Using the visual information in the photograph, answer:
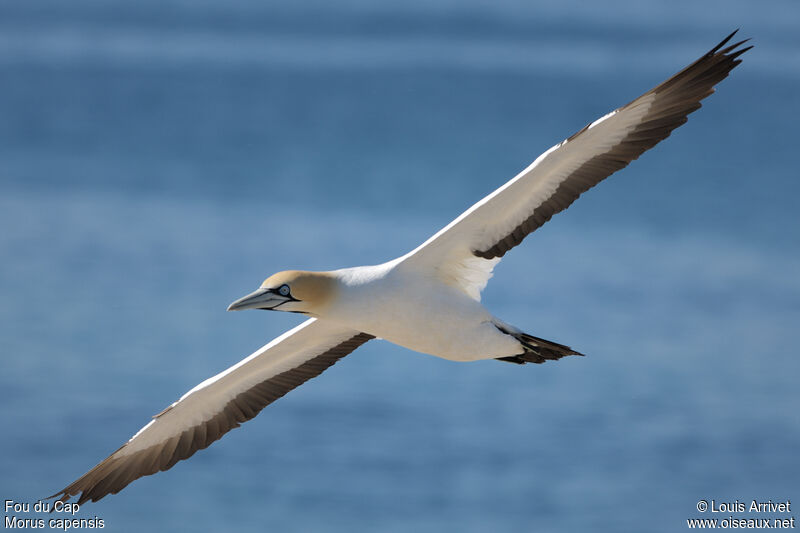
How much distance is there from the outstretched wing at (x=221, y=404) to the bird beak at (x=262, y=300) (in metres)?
0.85

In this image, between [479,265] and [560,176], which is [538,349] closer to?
[479,265]

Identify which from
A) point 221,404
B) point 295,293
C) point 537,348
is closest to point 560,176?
point 537,348

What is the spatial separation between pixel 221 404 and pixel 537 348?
2375 mm

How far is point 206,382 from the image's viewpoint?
873 cm

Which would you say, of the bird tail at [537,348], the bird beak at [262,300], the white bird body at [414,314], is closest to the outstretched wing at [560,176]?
the white bird body at [414,314]

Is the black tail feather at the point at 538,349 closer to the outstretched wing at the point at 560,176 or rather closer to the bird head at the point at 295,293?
the outstretched wing at the point at 560,176

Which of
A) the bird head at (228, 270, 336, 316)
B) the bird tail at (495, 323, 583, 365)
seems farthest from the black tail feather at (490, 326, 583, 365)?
the bird head at (228, 270, 336, 316)

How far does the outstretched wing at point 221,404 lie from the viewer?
875 centimetres

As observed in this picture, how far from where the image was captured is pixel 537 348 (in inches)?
315

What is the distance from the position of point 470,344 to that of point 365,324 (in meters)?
0.66

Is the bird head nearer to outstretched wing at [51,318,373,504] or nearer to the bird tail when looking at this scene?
outstretched wing at [51,318,373,504]

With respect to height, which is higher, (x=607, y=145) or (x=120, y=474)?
(x=607, y=145)

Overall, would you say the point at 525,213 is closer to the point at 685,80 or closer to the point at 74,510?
the point at 685,80

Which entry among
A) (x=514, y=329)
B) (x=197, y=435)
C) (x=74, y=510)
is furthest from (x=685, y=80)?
(x=74, y=510)
